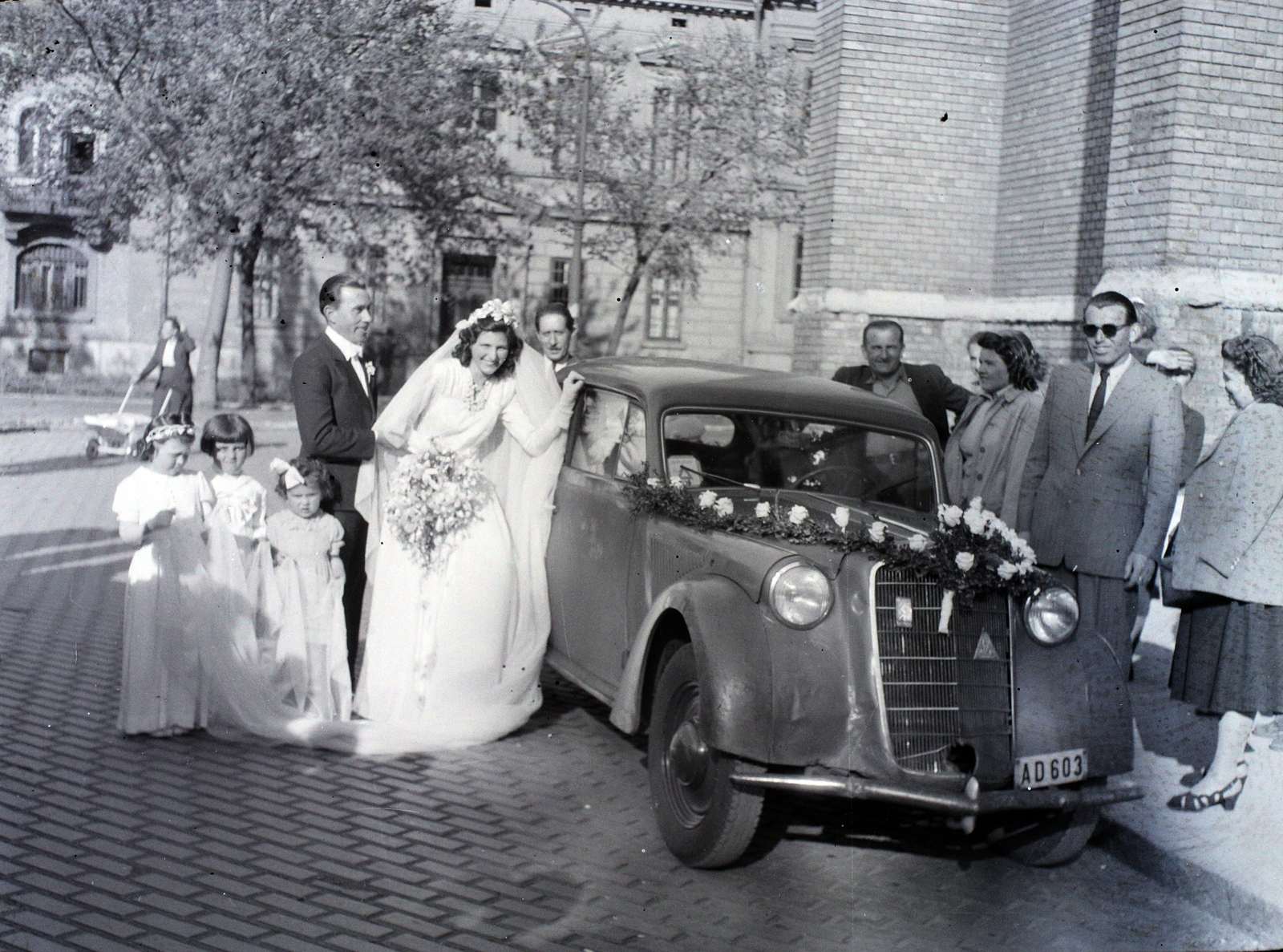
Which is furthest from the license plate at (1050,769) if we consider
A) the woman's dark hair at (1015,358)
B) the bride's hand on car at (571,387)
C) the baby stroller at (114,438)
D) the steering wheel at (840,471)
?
the baby stroller at (114,438)

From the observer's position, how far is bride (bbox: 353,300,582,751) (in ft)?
21.7

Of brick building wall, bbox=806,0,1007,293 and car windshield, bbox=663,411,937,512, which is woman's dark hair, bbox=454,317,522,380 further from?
brick building wall, bbox=806,0,1007,293

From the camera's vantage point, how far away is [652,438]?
6168 mm

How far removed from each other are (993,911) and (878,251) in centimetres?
1050

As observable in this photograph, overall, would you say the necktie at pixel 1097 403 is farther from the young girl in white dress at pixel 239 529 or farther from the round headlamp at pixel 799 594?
the young girl in white dress at pixel 239 529

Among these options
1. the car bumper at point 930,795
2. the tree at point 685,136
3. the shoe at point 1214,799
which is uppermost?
the tree at point 685,136

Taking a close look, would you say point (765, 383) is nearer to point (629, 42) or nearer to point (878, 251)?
point (878, 251)

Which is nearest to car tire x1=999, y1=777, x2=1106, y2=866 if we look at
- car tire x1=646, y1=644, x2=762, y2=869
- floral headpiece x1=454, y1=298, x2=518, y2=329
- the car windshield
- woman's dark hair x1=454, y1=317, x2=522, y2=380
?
car tire x1=646, y1=644, x2=762, y2=869

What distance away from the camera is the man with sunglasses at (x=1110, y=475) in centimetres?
594

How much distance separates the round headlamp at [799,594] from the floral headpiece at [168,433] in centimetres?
304

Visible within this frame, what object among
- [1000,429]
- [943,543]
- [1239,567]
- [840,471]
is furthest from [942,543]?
[1000,429]

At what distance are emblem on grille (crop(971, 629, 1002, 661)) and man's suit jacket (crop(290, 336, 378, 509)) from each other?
321cm

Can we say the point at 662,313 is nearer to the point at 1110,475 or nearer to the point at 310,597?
the point at 310,597

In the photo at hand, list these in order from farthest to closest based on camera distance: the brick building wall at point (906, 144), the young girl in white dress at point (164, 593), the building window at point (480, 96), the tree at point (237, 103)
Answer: the building window at point (480, 96), the tree at point (237, 103), the brick building wall at point (906, 144), the young girl in white dress at point (164, 593)
